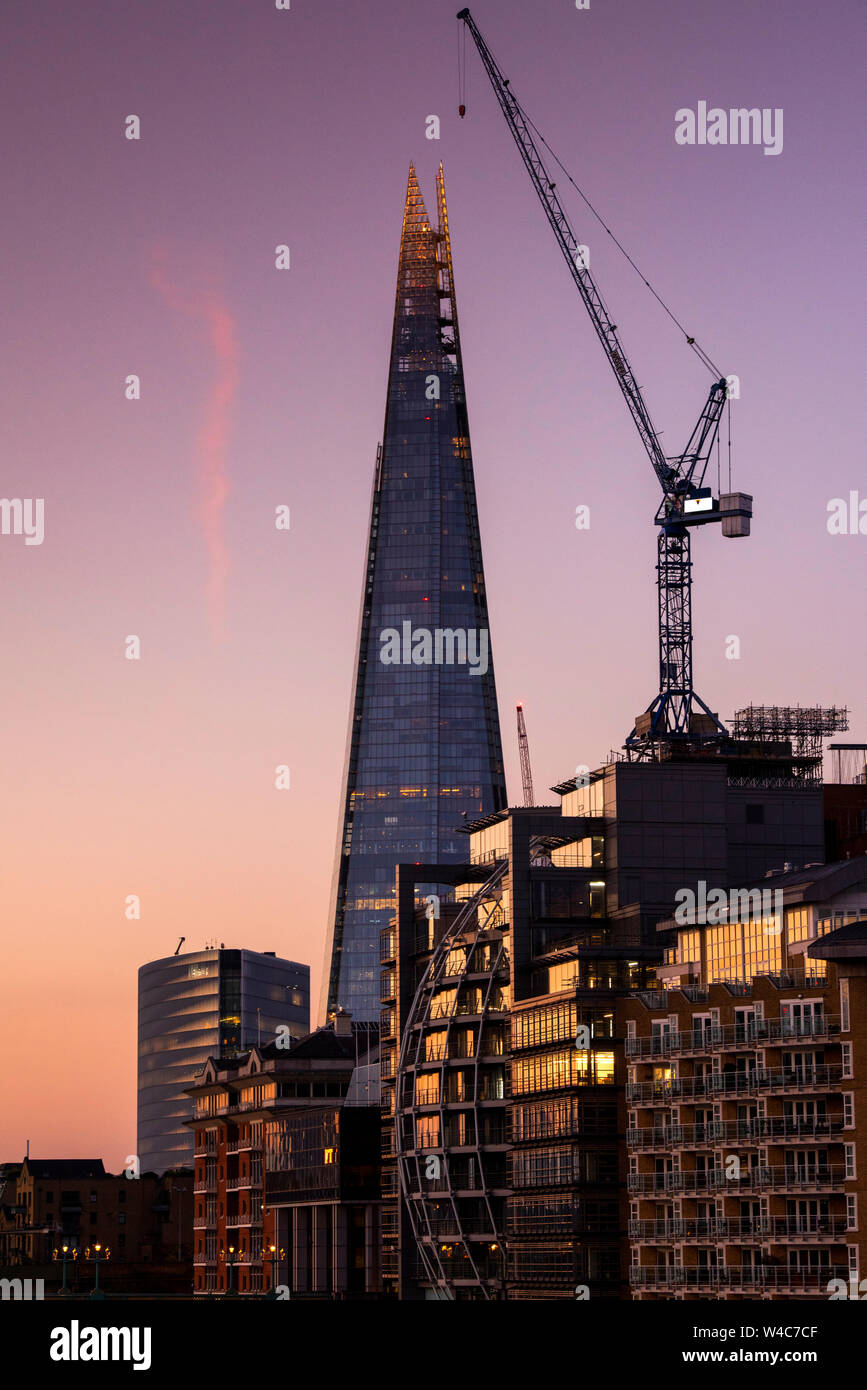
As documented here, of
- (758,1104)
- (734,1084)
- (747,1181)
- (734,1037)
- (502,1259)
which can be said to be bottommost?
(502,1259)

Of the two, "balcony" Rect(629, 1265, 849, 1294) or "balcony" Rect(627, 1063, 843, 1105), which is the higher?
"balcony" Rect(627, 1063, 843, 1105)

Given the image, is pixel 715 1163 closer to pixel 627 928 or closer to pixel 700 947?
pixel 700 947

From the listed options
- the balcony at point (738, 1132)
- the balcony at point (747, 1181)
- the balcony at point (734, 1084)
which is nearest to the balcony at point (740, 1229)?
the balcony at point (747, 1181)

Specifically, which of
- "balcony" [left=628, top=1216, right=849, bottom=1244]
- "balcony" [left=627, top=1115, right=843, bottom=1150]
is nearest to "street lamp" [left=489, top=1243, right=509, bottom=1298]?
"balcony" [left=628, top=1216, right=849, bottom=1244]

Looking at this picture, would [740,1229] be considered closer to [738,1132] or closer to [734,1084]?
[738,1132]

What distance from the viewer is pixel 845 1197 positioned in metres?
144

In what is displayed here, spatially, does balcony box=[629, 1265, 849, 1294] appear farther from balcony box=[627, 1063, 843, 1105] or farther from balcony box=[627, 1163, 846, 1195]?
balcony box=[627, 1063, 843, 1105]

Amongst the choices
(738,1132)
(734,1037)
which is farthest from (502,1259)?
(734,1037)

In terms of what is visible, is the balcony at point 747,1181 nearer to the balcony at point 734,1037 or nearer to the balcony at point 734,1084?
the balcony at point 734,1084

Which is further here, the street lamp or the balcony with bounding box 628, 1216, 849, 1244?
the street lamp

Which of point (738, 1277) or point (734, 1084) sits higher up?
point (734, 1084)

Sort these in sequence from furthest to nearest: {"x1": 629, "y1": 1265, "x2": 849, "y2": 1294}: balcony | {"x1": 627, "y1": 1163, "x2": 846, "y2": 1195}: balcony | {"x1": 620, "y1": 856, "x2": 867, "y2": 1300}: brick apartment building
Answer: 1. {"x1": 627, "y1": 1163, "x2": 846, "y2": 1195}: balcony
2. {"x1": 620, "y1": 856, "x2": 867, "y2": 1300}: brick apartment building
3. {"x1": 629, "y1": 1265, "x2": 849, "y2": 1294}: balcony
